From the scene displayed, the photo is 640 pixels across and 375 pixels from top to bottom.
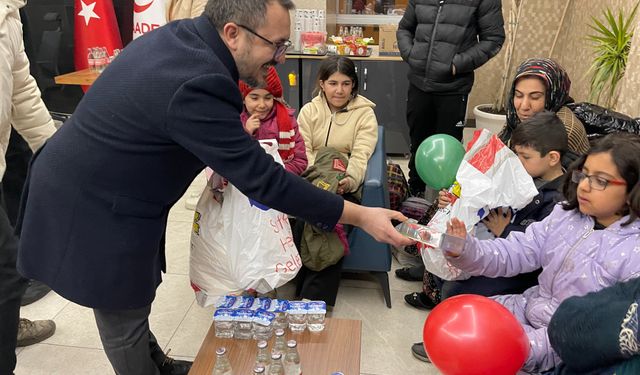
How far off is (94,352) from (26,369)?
26cm

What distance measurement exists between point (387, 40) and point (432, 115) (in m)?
1.41

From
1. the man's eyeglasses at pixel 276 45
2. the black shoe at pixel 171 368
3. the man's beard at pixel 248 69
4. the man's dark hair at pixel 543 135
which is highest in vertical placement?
the man's eyeglasses at pixel 276 45

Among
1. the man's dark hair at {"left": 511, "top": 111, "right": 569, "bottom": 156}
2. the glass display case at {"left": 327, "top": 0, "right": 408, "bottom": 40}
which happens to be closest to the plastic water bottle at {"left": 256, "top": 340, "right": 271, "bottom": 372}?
the man's dark hair at {"left": 511, "top": 111, "right": 569, "bottom": 156}

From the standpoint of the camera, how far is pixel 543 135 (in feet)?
6.22

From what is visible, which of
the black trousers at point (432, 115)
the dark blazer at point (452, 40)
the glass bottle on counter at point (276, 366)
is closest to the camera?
the glass bottle on counter at point (276, 366)

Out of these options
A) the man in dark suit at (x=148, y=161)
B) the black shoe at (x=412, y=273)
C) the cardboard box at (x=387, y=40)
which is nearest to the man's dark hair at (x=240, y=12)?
the man in dark suit at (x=148, y=161)

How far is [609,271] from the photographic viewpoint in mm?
1427

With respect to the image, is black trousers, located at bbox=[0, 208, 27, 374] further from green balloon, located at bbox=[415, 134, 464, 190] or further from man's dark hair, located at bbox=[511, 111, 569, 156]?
man's dark hair, located at bbox=[511, 111, 569, 156]

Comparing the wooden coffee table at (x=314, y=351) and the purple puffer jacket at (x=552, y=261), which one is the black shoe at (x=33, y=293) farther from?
the purple puffer jacket at (x=552, y=261)

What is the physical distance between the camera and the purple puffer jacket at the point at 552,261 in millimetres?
1429

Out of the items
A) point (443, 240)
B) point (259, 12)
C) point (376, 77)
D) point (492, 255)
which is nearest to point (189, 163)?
point (259, 12)

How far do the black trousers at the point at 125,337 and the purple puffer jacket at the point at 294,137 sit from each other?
1071 mm

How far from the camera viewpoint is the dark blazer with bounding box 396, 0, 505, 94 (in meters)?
3.15

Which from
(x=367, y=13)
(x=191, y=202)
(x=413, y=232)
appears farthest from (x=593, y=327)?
(x=367, y=13)
